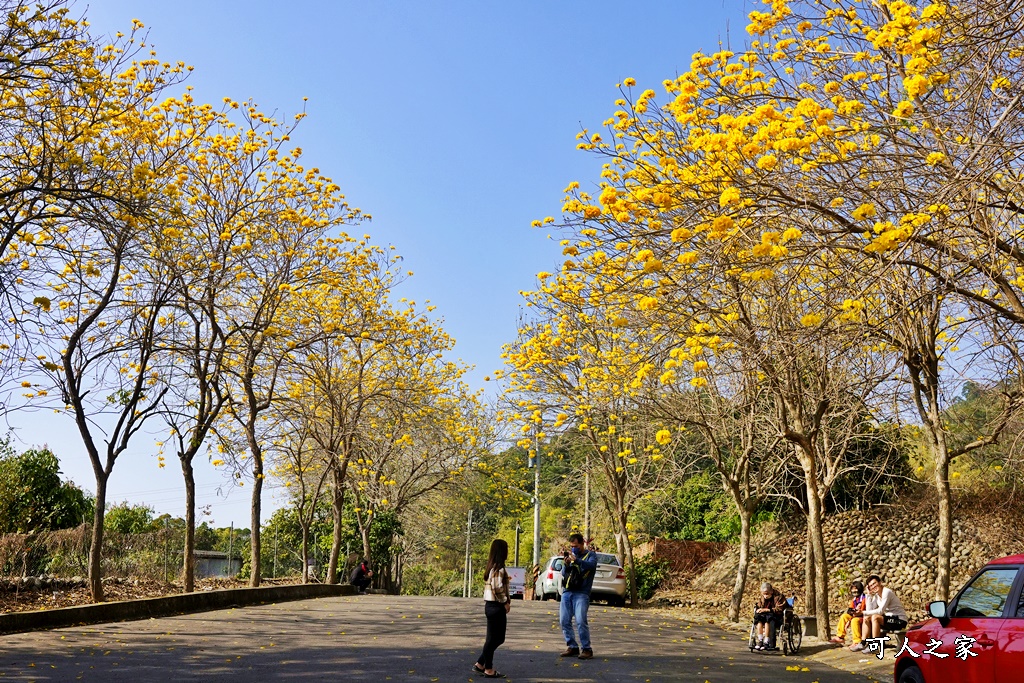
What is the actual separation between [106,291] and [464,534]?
4558 centimetres

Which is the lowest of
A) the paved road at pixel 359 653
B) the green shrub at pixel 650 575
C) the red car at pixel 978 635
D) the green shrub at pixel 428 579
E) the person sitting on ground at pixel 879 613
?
the green shrub at pixel 428 579

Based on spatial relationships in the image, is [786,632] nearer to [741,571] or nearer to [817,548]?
[817,548]

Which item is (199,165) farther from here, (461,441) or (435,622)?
(461,441)

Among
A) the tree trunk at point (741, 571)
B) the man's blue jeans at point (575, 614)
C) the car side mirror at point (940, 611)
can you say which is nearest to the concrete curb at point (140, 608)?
the man's blue jeans at point (575, 614)

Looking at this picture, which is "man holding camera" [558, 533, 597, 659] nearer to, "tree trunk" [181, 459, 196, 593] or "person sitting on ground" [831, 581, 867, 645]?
"person sitting on ground" [831, 581, 867, 645]

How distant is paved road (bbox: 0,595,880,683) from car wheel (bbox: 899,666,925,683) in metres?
3.02

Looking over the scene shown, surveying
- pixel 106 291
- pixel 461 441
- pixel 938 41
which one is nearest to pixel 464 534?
pixel 461 441

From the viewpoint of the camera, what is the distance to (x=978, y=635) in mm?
6777

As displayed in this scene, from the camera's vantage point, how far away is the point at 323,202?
20.7 m

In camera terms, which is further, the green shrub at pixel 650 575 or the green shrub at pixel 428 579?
the green shrub at pixel 428 579

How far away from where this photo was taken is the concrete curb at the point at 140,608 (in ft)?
41.8

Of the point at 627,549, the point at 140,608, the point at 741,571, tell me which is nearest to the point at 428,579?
the point at 627,549

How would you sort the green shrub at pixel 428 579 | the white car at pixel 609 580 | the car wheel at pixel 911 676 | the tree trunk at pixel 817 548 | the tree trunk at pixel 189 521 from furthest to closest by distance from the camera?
the green shrub at pixel 428 579 < the white car at pixel 609 580 < the tree trunk at pixel 189 521 < the tree trunk at pixel 817 548 < the car wheel at pixel 911 676

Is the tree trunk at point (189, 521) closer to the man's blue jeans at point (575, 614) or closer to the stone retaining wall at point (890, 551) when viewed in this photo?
the man's blue jeans at point (575, 614)
